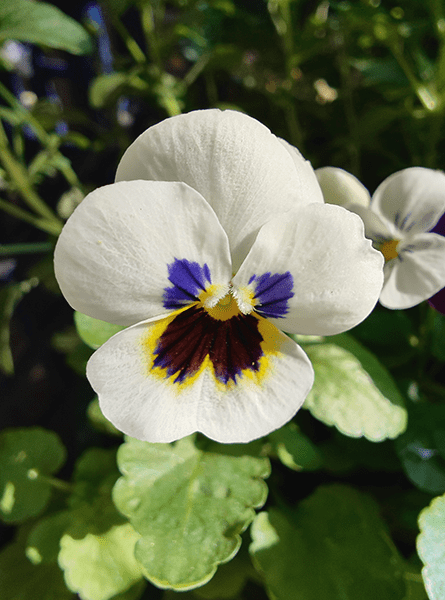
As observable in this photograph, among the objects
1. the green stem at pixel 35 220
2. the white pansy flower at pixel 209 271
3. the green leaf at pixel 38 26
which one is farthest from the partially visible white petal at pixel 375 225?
the green stem at pixel 35 220

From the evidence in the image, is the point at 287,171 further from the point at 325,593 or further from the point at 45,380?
the point at 45,380

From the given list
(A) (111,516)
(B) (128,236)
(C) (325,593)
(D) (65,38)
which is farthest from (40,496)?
(D) (65,38)

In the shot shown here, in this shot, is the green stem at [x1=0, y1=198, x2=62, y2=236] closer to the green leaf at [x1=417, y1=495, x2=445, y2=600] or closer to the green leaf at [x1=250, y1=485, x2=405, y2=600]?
the green leaf at [x1=250, y1=485, x2=405, y2=600]

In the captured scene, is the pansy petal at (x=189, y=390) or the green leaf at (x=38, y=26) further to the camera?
the green leaf at (x=38, y=26)

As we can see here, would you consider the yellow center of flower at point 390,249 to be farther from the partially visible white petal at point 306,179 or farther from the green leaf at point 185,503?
the green leaf at point 185,503

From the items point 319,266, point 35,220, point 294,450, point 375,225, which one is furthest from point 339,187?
point 35,220

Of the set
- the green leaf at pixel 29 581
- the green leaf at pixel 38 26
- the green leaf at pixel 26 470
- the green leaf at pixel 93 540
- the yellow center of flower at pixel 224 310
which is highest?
the green leaf at pixel 38 26

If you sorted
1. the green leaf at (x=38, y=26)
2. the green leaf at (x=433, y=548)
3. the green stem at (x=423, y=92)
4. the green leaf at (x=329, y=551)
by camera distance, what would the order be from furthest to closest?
the green stem at (x=423, y=92), the green leaf at (x=38, y=26), the green leaf at (x=329, y=551), the green leaf at (x=433, y=548)
